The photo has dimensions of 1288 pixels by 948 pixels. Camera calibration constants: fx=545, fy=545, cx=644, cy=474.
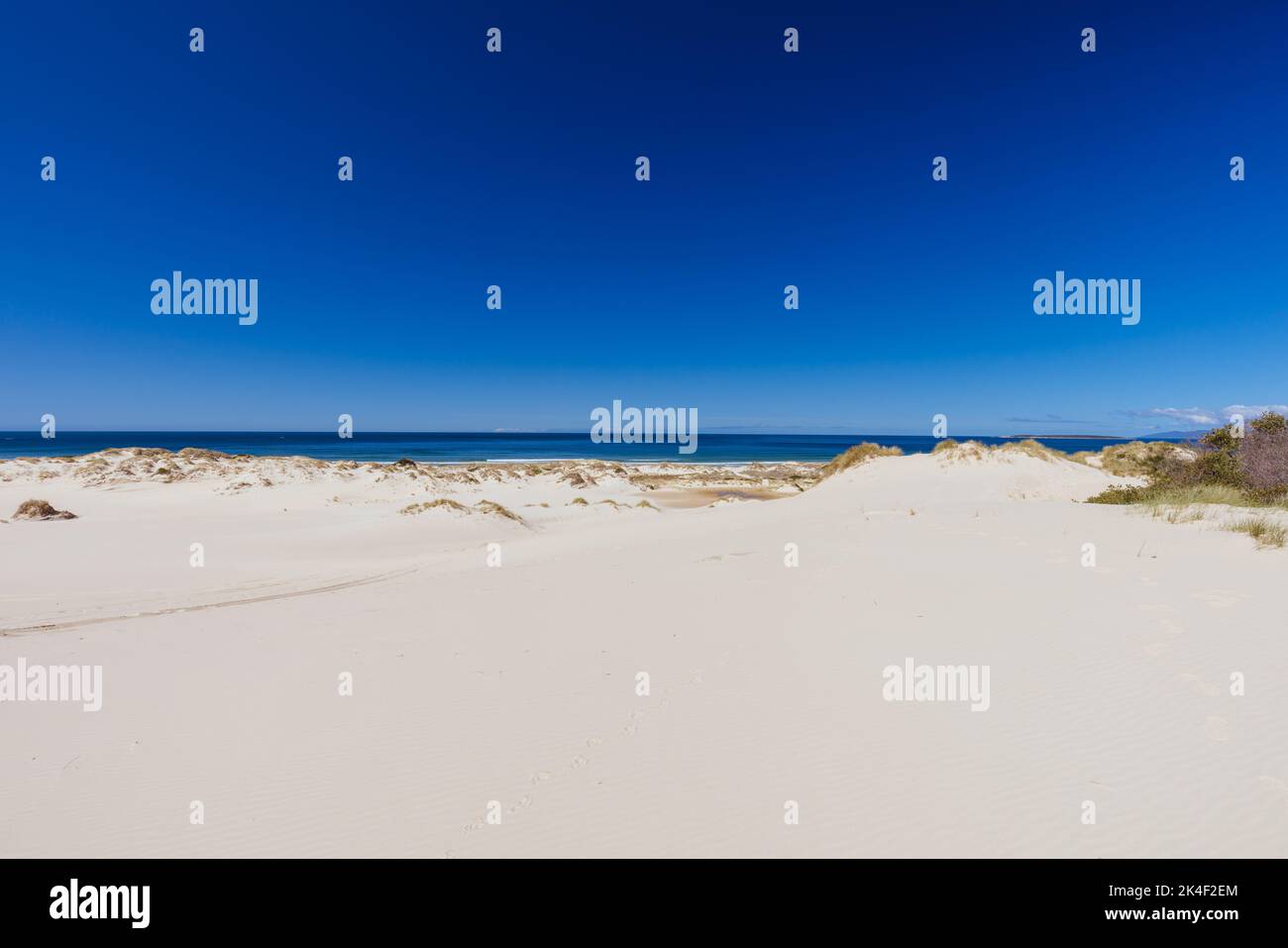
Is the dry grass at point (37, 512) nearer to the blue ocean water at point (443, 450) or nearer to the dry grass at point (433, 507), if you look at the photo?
the dry grass at point (433, 507)

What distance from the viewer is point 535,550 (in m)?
14.8

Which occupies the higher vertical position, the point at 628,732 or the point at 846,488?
the point at 846,488

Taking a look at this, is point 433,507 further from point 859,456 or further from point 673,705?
point 859,456

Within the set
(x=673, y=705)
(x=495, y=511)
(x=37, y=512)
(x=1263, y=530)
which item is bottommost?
(x=673, y=705)

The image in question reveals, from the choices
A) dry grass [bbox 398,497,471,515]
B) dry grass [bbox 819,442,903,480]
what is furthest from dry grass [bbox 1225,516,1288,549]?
dry grass [bbox 398,497,471,515]

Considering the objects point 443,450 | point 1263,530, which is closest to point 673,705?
point 1263,530

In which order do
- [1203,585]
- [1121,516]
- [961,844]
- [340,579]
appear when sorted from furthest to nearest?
1. [1121,516]
2. [340,579]
3. [1203,585]
4. [961,844]

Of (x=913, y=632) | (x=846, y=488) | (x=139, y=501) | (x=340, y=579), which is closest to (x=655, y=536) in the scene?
(x=340, y=579)

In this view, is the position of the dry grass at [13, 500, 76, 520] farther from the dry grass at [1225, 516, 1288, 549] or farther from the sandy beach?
the dry grass at [1225, 516, 1288, 549]

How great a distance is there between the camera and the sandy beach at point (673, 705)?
3.45 metres

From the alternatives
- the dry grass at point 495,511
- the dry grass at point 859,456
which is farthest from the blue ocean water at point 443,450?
the dry grass at point 495,511

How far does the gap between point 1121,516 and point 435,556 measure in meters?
17.3

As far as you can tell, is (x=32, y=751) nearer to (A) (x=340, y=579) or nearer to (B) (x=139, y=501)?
(A) (x=340, y=579)

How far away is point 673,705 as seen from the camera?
5.06m
